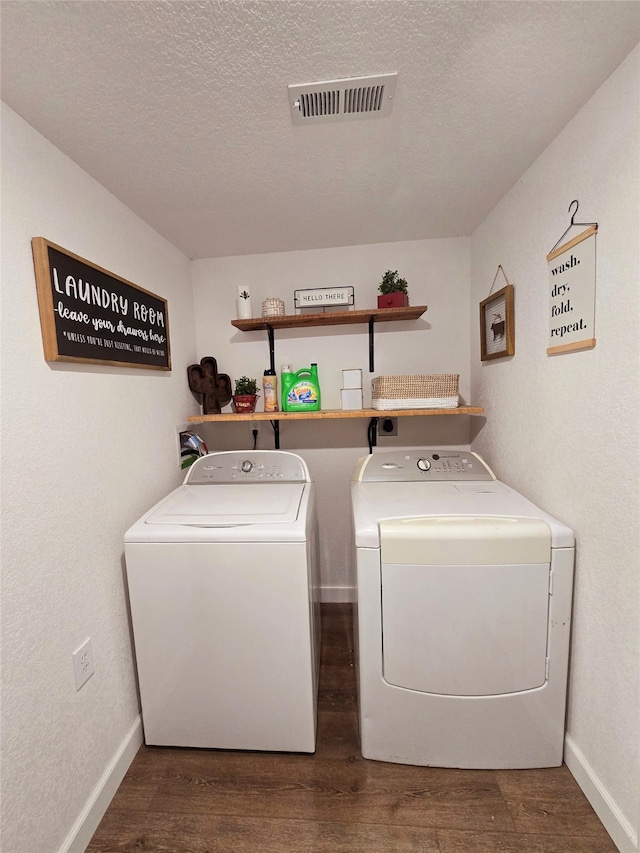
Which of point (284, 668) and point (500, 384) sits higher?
point (500, 384)

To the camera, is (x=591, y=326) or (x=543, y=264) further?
(x=543, y=264)

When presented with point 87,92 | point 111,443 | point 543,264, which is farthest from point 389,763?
point 87,92

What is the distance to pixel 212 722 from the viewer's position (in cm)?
138

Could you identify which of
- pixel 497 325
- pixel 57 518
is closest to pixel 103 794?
pixel 57 518

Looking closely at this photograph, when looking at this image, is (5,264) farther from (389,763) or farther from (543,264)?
(389,763)

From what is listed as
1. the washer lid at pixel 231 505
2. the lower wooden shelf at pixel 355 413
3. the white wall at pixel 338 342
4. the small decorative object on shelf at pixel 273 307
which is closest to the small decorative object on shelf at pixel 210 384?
the white wall at pixel 338 342

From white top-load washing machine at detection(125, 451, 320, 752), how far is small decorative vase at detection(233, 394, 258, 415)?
29.3 inches

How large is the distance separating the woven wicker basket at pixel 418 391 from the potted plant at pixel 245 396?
0.71 metres

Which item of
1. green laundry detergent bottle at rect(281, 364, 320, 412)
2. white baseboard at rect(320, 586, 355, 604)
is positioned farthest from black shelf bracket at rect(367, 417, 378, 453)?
white baseboard at rect(320, 586, 355, 604)

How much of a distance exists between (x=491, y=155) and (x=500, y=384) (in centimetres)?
91

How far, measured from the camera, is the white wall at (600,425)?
0.97 metres

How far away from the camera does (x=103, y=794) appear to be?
3.99 ft

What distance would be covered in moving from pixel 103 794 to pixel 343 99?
7.41ft

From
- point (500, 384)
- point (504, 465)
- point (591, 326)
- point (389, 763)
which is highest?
point (591, 326)
